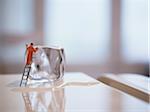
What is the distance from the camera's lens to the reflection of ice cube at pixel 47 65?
47.5 inches

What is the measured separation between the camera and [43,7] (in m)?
3.63

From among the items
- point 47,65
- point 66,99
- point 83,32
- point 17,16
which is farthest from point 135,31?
point 66,99

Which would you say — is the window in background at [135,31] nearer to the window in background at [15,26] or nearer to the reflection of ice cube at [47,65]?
the window in background at [15,26]

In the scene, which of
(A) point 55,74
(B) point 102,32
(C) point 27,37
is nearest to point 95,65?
(B) point 102,32

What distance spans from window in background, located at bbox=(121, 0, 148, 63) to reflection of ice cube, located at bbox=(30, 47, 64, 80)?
2755 mm

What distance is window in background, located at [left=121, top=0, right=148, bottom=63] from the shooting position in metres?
3.89

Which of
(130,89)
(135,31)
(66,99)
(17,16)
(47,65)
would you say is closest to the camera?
(66,99)

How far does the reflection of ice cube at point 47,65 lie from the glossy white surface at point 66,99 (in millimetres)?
96

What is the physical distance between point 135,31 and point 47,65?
9.37 feet

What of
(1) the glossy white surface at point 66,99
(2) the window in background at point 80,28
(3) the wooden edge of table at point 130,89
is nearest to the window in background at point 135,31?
(2) the window in background at point 80,28

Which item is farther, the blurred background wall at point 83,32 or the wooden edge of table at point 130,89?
the blurred background wall at point 83,32

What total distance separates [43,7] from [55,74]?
254cm

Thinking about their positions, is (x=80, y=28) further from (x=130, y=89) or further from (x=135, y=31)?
(x=130, y=89)

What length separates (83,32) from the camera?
377cm
